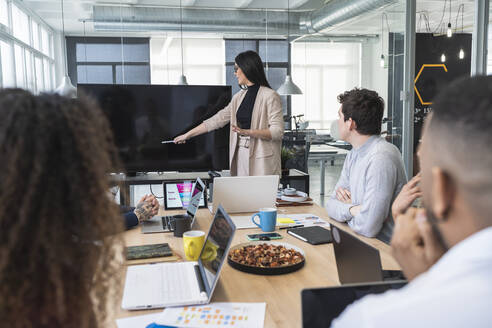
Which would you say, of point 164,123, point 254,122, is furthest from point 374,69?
point 164,123

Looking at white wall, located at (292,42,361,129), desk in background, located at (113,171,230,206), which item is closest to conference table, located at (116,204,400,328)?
desk in background, located at (113,171,230,206)

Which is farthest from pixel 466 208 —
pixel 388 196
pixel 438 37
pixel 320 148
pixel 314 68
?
pixel 314 68

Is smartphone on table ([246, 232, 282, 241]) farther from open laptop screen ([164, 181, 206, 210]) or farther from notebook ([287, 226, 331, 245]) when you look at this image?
open laptop screen ([164, 181, 206, 210])

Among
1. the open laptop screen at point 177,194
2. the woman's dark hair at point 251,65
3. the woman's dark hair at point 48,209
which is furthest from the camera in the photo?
the woman's dark hair at point 251,65

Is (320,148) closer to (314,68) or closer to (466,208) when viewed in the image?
(314,68)

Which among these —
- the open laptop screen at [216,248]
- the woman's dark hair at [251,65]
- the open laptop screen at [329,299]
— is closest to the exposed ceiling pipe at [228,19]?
the woman's dark hair at [251,65]

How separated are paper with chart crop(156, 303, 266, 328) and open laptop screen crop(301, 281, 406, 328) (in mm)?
297

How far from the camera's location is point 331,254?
161 centimetres

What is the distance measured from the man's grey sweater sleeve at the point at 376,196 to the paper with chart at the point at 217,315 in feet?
2.95

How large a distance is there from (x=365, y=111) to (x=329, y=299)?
4.98 ft

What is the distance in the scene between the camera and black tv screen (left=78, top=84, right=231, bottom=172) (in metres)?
3.95

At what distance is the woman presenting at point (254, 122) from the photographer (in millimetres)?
3445

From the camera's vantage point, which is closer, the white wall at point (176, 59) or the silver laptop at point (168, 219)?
the silver laptop at point (168, 219)

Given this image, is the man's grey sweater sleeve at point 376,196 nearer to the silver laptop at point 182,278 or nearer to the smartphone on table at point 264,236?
the smartphone on table at point 264,236
